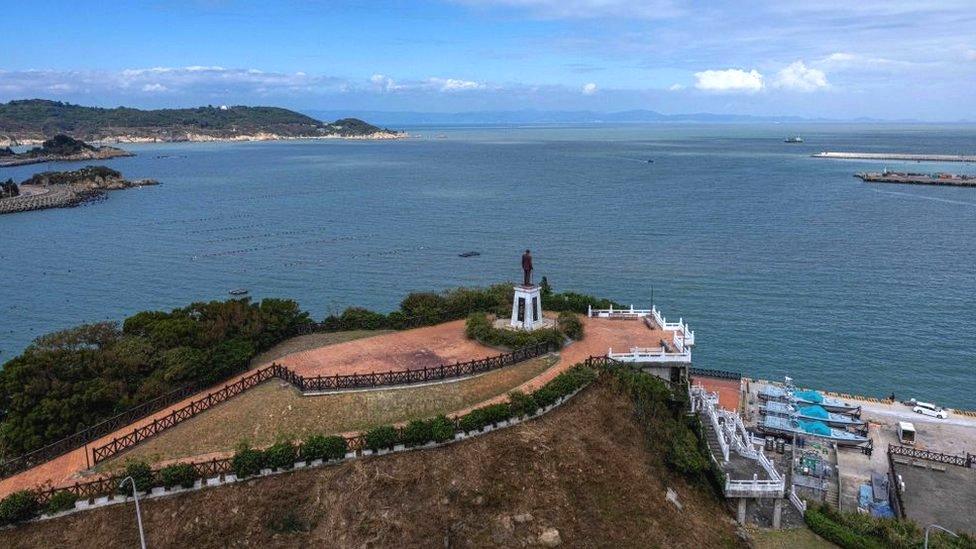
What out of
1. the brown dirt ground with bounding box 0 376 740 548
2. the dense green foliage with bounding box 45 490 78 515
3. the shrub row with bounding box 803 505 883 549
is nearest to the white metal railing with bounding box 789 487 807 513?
the shrub row with bounding box 803 505 883 549

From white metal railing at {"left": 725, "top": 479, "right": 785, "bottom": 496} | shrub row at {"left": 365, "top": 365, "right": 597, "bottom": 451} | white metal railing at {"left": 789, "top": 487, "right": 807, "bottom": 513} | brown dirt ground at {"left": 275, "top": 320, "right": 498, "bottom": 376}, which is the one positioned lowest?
white metal railing at {"left": 789, "top": 487, "right": 807, "bottom": 513}

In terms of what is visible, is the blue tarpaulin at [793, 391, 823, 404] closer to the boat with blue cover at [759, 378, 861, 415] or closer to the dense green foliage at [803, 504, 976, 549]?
the boat with blue cover at [759, 378, 861, 415]

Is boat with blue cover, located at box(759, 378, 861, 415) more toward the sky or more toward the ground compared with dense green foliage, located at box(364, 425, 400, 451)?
more toward the ground

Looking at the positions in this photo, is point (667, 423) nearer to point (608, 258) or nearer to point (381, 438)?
point (381, 438)

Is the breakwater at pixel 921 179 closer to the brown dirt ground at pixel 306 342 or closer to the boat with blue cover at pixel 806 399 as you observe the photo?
the boat with blue cover at pixel 806 399

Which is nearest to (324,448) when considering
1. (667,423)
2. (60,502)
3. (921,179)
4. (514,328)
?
(60,502)

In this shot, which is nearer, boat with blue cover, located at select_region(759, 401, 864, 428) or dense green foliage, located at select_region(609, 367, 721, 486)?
dense green foliage, located at select_region(609, 367, 721, 486)
